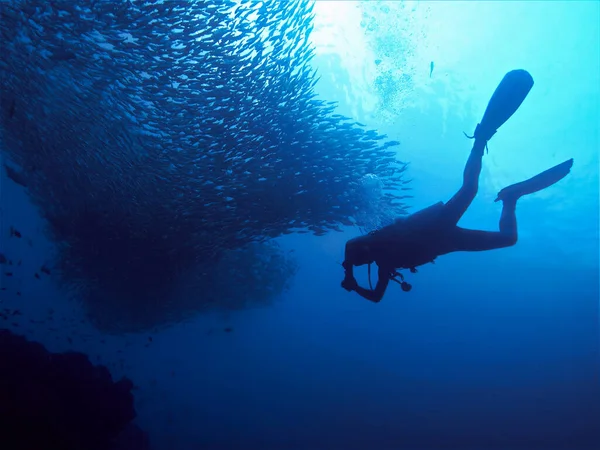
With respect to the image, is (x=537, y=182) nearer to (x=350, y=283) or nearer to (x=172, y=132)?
(x=350, y=283)

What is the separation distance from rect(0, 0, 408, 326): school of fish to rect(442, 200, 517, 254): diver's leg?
15.4 feet

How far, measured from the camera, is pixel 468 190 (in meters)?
5.69

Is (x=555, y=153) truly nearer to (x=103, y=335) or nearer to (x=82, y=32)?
(x=82, y=32)

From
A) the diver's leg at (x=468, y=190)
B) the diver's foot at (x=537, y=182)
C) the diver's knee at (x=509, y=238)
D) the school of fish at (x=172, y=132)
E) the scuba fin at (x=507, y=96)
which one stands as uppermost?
the school of fish at (x=172, y=132)

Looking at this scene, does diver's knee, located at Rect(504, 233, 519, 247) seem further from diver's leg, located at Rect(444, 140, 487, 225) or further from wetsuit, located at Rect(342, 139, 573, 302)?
diver's leg, located at Rect(444, 140, 487, 225)

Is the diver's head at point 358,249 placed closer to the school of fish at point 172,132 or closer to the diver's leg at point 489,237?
the diver's leg at point 489,237

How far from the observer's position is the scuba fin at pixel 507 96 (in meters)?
5.20

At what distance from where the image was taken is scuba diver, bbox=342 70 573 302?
221 inches

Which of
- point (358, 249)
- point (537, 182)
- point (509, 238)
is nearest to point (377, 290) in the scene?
point (358, 249)

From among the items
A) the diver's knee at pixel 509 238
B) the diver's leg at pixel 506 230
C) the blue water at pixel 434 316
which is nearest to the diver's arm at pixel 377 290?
the diver's leg at pixel 506 230

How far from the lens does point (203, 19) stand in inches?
282

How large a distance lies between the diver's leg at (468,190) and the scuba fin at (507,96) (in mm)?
364

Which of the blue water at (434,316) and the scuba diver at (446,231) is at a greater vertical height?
the blue water at (434,316)

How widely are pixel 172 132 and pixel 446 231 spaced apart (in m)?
6.73
